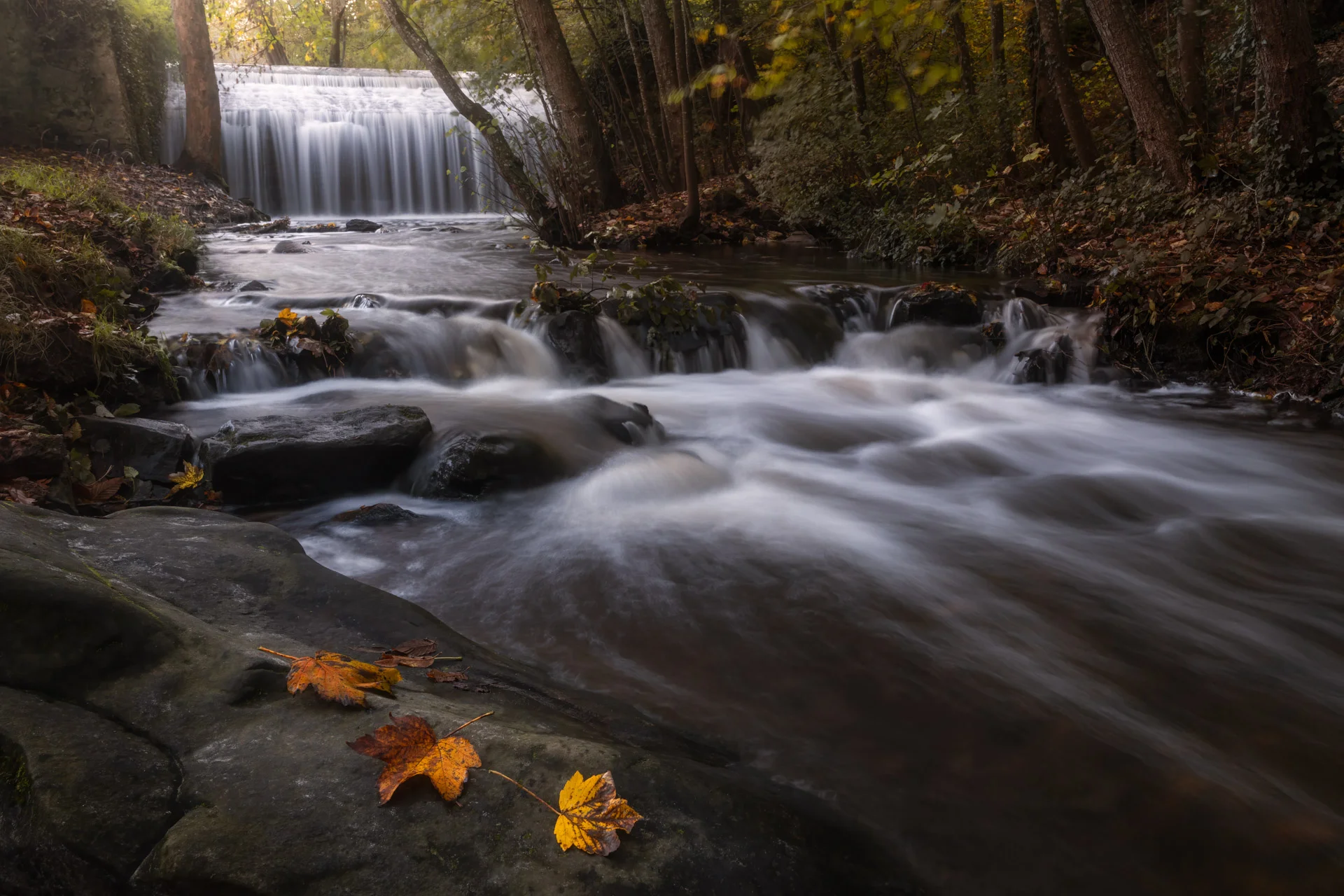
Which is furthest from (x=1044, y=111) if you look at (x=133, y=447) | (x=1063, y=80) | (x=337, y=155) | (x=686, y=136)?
(x=337, y=155)

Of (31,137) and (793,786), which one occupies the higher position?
(31,137)

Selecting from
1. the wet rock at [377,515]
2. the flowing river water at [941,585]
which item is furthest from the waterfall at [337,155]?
the wet rock at [377,515]

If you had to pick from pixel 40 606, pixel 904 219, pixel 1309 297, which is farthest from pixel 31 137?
pixel 1309 297

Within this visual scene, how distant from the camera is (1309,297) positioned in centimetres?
597

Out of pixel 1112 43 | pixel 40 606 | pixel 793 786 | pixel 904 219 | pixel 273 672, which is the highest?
pixel 1112 43

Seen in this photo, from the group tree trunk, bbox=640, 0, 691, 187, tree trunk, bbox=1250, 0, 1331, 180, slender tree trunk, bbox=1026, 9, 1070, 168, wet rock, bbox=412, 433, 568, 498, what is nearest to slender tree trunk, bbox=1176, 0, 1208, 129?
slender tree trunk, bbox=1026, 9, 1070, 168

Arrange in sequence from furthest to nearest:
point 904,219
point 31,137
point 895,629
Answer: point 31,137 → point 904,219 → point 895,629

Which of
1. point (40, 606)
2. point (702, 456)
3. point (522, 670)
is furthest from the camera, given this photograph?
point (702, 456)

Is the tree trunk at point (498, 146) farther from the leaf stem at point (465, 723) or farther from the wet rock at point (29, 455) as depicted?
the leaf stem at point (465, 723)

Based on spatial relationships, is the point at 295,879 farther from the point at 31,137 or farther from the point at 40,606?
the point at 31,137

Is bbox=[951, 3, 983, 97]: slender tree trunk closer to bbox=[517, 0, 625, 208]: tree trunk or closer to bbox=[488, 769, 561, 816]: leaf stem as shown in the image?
bbox=[517, 0, 625, 208]: tree trunk

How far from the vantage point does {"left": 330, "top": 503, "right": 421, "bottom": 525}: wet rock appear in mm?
4195

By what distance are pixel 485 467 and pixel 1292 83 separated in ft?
23.5

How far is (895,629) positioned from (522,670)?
1.44 meters
